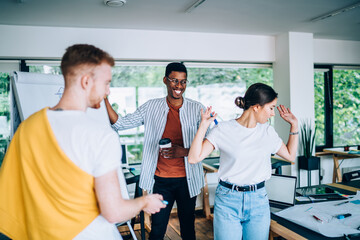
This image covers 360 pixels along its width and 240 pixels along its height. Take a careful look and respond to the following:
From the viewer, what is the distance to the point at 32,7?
312cm

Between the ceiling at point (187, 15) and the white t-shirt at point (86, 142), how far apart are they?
2383 mm

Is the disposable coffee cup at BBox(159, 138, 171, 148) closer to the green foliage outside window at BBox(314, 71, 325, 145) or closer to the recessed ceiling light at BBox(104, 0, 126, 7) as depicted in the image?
the recessed ceiling light at BBox(104, 0, 126, 7)

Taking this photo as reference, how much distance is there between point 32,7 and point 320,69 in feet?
15.1

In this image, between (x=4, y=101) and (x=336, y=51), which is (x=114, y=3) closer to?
(x=4, y=101)

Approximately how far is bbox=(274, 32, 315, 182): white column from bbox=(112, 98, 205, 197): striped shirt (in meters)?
2.75

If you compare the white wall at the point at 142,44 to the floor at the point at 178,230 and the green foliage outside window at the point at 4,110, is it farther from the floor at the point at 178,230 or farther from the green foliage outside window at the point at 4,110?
the floor at the point at 178,230

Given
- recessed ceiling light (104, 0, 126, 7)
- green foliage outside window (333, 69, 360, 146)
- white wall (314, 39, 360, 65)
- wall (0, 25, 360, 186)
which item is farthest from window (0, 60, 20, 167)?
green foliage outside window (333, 69, 360, 146)

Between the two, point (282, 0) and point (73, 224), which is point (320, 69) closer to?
point (282, 0)

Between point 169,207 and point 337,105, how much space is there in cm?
442

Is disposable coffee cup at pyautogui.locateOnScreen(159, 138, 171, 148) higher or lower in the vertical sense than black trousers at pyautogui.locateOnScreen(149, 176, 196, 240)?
higher

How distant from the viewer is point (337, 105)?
17.7ft

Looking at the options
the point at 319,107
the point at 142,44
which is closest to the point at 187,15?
the point at 142,44

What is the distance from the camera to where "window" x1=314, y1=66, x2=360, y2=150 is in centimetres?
530

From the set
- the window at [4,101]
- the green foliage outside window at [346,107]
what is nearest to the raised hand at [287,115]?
the window at [4,101]
